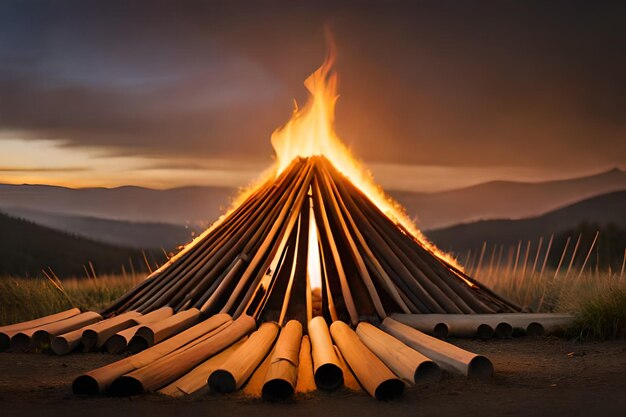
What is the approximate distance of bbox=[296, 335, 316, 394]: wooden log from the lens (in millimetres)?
4637

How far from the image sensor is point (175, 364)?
484cm

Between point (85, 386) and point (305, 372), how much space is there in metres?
1.33

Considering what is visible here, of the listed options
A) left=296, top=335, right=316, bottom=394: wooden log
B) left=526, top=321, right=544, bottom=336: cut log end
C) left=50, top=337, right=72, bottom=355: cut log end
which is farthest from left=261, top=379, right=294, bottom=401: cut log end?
left=526, top=321, right=544, bottom=336: cut log end

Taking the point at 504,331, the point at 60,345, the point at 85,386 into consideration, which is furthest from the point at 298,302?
the point at 85,386

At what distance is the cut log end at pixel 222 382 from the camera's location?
14.8ft

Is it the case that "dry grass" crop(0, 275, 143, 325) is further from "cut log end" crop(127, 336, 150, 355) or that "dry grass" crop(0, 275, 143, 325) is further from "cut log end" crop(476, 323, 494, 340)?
"cut log end" crop(476, 323, 494, 340)

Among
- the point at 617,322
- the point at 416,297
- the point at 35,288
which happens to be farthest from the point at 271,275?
the point at 35,288

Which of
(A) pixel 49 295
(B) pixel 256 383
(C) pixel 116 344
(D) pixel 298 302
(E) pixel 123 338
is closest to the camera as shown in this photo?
(B) pixel 256 383

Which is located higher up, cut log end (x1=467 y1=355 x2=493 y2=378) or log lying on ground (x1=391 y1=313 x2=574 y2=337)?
log lying on ground (x1=391 y1=313 x2=574 y2=337)

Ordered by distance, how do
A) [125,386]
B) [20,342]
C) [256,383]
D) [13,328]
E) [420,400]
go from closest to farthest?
[420,400] → [125,386] → [256,383] → [20,342] → [13,328]

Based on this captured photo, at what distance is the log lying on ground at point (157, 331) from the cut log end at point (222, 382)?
63.8 inches

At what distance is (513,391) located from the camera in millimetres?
4535

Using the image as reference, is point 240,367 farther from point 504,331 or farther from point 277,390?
point 504,331

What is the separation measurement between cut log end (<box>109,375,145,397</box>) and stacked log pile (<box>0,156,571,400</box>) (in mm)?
297
